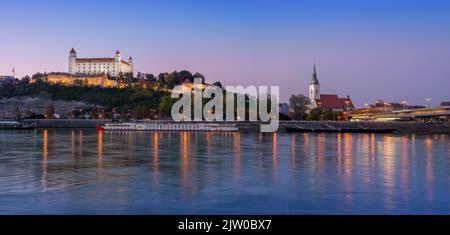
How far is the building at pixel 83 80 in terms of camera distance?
18362 centimetres

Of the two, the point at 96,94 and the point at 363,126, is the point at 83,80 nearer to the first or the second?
the point at 96,94

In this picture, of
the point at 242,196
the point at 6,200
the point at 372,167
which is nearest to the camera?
the point at 6,200

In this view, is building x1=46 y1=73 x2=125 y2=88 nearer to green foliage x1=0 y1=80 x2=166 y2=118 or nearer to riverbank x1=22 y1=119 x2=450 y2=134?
green foliage x1=0 y1=80 x2=166 y2=118

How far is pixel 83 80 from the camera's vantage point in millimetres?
187000

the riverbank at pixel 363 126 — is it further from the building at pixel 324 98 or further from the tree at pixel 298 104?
the building at pixel 324 98

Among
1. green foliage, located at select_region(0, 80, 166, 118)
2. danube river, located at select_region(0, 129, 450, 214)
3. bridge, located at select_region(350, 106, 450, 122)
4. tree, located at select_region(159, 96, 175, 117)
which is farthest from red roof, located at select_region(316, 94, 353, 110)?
danube river, located at select_region(0, 129, 450, 214)

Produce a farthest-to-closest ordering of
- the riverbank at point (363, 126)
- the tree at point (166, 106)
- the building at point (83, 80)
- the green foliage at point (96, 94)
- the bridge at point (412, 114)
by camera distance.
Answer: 1. the building at point (83, 80)
2. the green foliage at point (96, 94)
3. the tree at point (166, 106)
4. the bridge at point (412, 114)
5. the riverbank at point (363, 126)

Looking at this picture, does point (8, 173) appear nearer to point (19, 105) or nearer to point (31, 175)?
point (31, 175)

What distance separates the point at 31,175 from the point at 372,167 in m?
17.8

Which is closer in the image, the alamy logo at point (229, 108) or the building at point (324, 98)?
the alamy logo at point (229, 108)

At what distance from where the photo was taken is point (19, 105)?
169m

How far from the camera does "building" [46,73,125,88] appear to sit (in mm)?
183625

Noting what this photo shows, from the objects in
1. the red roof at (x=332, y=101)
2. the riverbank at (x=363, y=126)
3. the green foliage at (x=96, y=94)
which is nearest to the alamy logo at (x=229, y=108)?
the riverbank at (x=363, y=126)
